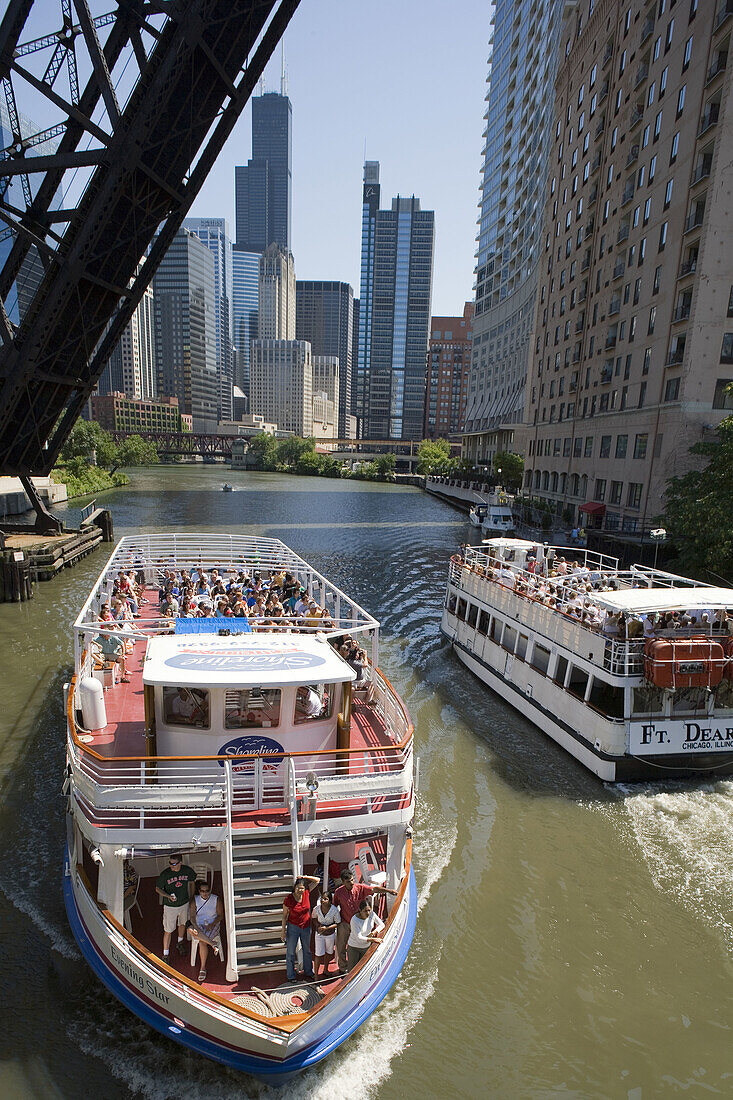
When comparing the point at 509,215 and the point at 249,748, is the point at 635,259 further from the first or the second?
the point at 509,215

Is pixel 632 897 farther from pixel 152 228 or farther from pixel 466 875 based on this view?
pixel 152 228

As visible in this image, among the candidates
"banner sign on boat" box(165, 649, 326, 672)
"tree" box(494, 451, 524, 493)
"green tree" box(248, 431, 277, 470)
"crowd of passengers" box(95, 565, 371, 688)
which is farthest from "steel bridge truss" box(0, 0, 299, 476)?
"green tree" box(248, 431, 277, 470)

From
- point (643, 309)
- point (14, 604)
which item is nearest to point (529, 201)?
point (643, 309)

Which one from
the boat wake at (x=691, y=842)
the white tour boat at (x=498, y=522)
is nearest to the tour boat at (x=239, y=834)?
the boat wake at (x=691, y=842)

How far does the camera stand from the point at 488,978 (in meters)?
9.27

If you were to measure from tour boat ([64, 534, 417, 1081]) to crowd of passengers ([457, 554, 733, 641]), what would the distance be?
7646 millimetres

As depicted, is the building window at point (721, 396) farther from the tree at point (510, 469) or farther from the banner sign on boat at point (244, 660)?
the tree at point (510, 469)

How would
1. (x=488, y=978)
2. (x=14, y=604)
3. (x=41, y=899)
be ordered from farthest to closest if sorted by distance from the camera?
(x=14, y=604) → (x=41, y=899) → (x=488, y=978)

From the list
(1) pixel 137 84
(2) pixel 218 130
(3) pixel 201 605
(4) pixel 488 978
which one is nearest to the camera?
(4) pixel 488 978

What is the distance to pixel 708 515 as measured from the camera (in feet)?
79.0

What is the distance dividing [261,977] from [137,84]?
2712 cm

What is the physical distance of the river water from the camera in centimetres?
771

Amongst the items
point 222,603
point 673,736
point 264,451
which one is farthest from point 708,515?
point 264,451

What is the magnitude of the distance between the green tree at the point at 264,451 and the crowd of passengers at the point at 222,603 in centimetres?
14358
